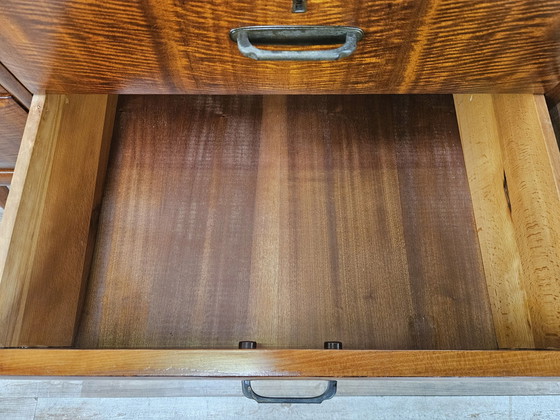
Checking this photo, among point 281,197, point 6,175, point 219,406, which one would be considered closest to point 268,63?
point 281,197

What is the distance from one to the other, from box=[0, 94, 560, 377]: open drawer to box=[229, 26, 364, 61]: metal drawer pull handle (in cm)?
22

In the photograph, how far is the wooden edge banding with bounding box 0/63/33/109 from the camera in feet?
1.43

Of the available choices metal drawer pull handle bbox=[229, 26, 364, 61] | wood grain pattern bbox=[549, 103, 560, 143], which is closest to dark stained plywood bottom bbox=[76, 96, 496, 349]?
wood grain pattern bbox=[549, 103, 560, 143]

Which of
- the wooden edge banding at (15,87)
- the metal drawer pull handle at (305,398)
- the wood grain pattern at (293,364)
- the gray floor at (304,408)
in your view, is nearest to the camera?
the wood grain pattern at (293,364)

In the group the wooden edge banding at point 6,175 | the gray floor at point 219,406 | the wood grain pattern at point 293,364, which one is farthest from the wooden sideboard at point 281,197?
the gray floor at point 219,406

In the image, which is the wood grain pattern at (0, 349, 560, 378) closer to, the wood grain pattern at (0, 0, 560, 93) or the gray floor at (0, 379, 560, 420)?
the wood grain pattern at (0, 0, 560, 93)

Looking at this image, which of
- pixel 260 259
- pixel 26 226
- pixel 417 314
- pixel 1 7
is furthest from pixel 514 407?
pixel 1 7

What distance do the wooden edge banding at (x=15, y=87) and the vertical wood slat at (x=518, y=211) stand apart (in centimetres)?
51

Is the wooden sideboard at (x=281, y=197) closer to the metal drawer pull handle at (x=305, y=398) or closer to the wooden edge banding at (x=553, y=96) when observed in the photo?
the wooden edge banding at (x=553, y=96)

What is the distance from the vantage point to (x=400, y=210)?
54 centimetres

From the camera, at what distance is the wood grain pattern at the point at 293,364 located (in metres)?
0.33

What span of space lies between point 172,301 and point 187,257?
0.17 ft

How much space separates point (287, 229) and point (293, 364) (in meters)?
0.22

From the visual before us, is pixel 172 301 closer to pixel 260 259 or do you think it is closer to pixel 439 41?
pixel 260 259
